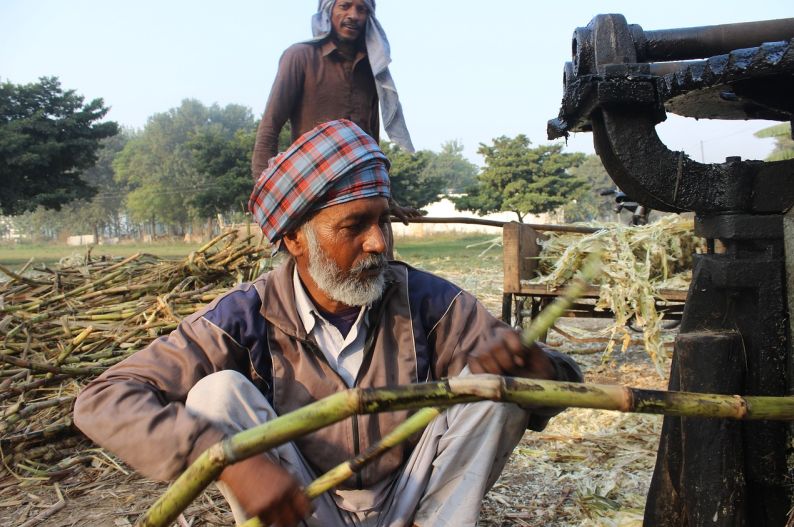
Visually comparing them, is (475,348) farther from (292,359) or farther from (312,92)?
(312,92)

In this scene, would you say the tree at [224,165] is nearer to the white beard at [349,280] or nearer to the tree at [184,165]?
the tree at [184,165]

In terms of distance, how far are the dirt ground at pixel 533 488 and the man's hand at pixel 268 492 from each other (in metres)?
1.37

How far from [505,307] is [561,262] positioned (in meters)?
0.49

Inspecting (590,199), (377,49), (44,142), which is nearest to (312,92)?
(377,49)

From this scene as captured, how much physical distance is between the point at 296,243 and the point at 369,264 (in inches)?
12.4

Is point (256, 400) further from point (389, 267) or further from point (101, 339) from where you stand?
point (101, 339)

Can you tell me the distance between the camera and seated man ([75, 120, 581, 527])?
5.66 feet

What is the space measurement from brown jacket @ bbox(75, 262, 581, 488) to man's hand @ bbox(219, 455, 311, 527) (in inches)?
8.2

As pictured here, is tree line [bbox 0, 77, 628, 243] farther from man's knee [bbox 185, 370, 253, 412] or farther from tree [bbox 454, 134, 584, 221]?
man's knee [bbox 185, 370, 253, 412]

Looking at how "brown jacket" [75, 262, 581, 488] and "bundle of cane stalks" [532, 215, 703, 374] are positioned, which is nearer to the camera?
"brown jacket" [75, 262, 581, 488]

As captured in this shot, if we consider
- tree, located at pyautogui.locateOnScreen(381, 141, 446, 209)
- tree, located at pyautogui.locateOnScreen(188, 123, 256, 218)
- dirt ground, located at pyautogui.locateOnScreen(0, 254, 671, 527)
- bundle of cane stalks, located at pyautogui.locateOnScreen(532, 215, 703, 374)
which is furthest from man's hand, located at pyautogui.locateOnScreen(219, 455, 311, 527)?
tree, located at pyautogui.locateOnScreen(381, 141, 446, 209)

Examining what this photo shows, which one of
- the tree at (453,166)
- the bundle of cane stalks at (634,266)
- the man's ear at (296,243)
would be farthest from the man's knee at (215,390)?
the tree at (453,166)

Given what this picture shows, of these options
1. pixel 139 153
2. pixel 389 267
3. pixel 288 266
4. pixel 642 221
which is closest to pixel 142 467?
pixel 288 266

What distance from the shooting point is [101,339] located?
417cm
